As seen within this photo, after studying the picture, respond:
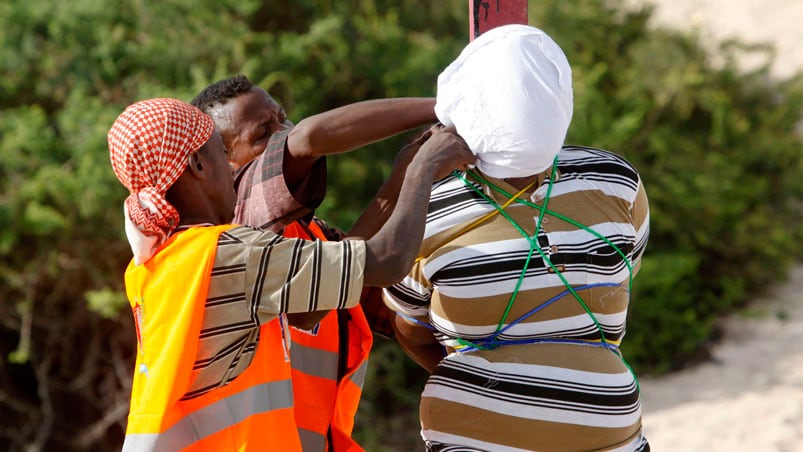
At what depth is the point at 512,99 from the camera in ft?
6.54

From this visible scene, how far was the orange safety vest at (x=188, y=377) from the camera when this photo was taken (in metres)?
1.82

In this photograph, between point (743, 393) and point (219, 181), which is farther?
point (743, 393)

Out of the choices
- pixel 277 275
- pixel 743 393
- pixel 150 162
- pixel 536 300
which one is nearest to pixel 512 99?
pixel 536 300

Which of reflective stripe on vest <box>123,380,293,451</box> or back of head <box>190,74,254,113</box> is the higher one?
back of head <box>190,74,254,113</box>

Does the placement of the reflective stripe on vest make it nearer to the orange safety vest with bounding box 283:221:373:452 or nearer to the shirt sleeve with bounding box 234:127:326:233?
the orange safety vest with bounding box 283:221:373:452

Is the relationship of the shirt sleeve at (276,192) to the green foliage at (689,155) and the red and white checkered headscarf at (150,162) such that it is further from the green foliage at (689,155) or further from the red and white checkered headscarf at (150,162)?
the green foliage at (689,155)

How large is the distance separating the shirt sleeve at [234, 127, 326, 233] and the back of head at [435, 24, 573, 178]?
35 cm

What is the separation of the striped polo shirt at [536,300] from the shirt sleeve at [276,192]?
29 centimetres

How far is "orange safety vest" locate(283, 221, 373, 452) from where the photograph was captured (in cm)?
219

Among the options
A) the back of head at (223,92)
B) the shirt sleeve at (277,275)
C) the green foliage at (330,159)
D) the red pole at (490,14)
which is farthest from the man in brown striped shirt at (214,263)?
the green foliage at (330,159)

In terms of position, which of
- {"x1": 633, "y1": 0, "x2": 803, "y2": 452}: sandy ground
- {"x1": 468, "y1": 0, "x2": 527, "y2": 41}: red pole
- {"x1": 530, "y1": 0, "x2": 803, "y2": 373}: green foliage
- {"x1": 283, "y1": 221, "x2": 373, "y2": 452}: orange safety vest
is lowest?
{"x1": 633, "y1": 0, "x2": 803, "y2": 452}: sandy ground

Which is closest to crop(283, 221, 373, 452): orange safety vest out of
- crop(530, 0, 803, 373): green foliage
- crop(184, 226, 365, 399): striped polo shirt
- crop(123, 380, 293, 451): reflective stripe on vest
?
crop(123, 380, 293, 451): reflective stripe on vest

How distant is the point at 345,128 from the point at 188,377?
63 centimetres

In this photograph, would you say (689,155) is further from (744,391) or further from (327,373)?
(327,373)
